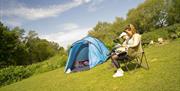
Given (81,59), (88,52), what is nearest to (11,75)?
(81,59)

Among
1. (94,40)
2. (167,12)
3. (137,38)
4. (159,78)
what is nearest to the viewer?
(159,78)

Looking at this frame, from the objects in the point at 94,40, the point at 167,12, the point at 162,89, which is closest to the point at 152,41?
the point at 94,40

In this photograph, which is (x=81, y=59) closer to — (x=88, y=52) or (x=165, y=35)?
(x=88, y=52)

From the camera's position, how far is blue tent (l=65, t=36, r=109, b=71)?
1258cm

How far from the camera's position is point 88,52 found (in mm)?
13531

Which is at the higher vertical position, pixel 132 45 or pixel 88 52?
pixel 88 52

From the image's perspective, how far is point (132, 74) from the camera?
757 centimetres

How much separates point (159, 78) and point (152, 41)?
1119cm

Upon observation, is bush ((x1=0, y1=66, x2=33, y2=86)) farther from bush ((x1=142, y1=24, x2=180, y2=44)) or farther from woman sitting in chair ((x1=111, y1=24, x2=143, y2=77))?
woman sitting in chair ((x1=111, y1=24, x2=143, y2=77))

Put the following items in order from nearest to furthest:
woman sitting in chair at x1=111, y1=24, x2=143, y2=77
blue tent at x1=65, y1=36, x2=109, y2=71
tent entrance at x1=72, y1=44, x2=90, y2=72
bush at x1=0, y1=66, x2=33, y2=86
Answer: woman sitting in chair at x1=111, y1=24, x2=143, y2=77 → blue tent at x1=65, y1=36, x2=109, y2=71 → tent entrance at x1=72, y1=44, x2=90, y2=72 → bush at x1=0, y1=66, x2=33, y2=86

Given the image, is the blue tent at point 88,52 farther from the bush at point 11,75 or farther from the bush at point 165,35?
the bush at point 11,75

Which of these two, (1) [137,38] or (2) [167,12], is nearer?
(1) [137,38]

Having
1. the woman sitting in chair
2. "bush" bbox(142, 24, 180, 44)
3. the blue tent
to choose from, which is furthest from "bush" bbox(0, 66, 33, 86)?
the woman sitting in chair

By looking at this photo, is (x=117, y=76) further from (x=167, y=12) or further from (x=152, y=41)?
(x=167, y=12)
